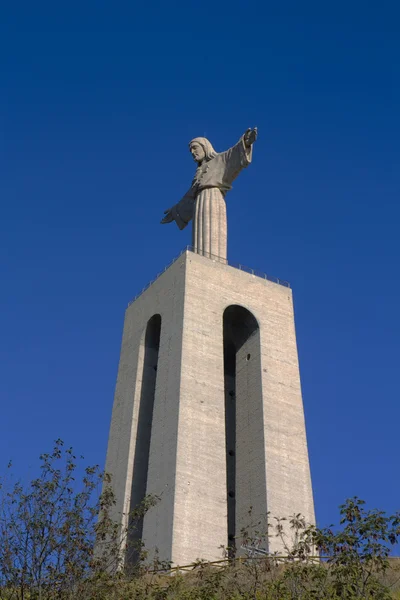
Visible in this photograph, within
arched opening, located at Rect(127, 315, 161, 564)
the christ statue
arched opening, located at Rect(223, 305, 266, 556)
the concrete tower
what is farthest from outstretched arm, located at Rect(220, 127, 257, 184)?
arched opening, located at Rect(127, 315, 161, 564)

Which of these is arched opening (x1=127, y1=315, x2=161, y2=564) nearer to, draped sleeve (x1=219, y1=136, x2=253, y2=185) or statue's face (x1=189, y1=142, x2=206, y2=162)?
draped sleeve (x1=219, y1=136, x2=253, y2=185)

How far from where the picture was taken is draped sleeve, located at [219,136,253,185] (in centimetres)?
3216

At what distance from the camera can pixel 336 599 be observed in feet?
43.5

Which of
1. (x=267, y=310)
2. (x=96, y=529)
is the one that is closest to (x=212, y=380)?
(x=267, y=310)

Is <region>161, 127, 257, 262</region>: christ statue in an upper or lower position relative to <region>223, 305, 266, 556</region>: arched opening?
upper

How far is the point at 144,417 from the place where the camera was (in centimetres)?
2934

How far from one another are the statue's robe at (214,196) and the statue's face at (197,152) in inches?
12.4

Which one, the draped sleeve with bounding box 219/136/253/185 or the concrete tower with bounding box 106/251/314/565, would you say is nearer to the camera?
the concrete tower with bounding box 106/251/314/565

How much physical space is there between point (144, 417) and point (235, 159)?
10.6m

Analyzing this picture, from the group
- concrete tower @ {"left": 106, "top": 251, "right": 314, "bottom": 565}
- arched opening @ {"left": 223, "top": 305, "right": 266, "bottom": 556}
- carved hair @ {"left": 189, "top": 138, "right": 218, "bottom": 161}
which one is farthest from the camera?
carved hair @ {"left": 189, "top": 138, "right": 218, "bottom": 161}

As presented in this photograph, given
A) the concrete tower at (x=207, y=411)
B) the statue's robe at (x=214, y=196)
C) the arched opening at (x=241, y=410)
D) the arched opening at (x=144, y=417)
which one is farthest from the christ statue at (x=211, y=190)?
the arched opening at (x=144, y=417)

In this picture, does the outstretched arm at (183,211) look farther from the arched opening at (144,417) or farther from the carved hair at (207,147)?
the arched opening at (144,417)

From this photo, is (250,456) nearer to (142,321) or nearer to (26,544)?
(142,321)

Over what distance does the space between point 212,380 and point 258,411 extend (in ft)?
6.08
